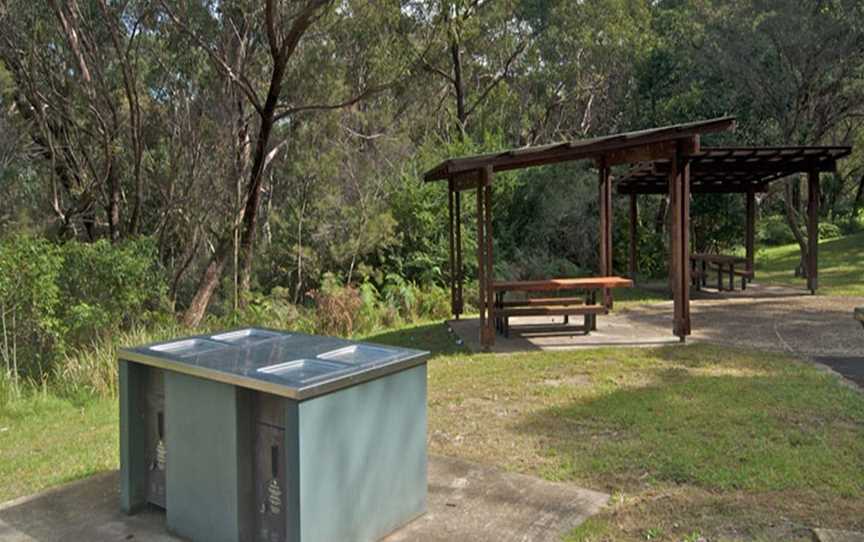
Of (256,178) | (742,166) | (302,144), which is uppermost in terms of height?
(302,144)

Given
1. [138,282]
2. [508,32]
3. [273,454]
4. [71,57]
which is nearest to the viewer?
[273,454]

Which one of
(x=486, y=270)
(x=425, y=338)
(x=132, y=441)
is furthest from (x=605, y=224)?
(x=132, y=441)

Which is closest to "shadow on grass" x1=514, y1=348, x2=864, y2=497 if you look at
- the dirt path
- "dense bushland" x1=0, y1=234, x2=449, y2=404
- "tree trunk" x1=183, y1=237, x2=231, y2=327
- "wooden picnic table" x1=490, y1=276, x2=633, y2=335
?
the dirt path

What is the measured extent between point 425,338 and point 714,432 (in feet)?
17.8

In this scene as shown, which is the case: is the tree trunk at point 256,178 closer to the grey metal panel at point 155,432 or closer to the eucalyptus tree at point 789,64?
the grey metal panel at point 155,432

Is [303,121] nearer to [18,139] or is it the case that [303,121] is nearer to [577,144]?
[18,139]

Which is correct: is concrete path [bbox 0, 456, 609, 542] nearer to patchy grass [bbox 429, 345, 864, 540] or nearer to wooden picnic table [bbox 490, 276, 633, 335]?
patchy grass [bbox 429, 345, 864, 540]

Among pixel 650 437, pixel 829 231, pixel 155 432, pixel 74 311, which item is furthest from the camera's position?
pixel 829 231

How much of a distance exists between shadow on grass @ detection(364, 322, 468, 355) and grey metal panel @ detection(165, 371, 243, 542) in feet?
17.9

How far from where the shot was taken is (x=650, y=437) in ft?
15.6

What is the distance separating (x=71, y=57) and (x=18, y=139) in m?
1.71

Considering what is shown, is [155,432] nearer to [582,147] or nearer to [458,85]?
[582,147]

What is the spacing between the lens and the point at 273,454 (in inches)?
120

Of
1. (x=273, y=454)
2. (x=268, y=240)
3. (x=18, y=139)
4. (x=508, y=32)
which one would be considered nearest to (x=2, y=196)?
(x=18, y=139)
